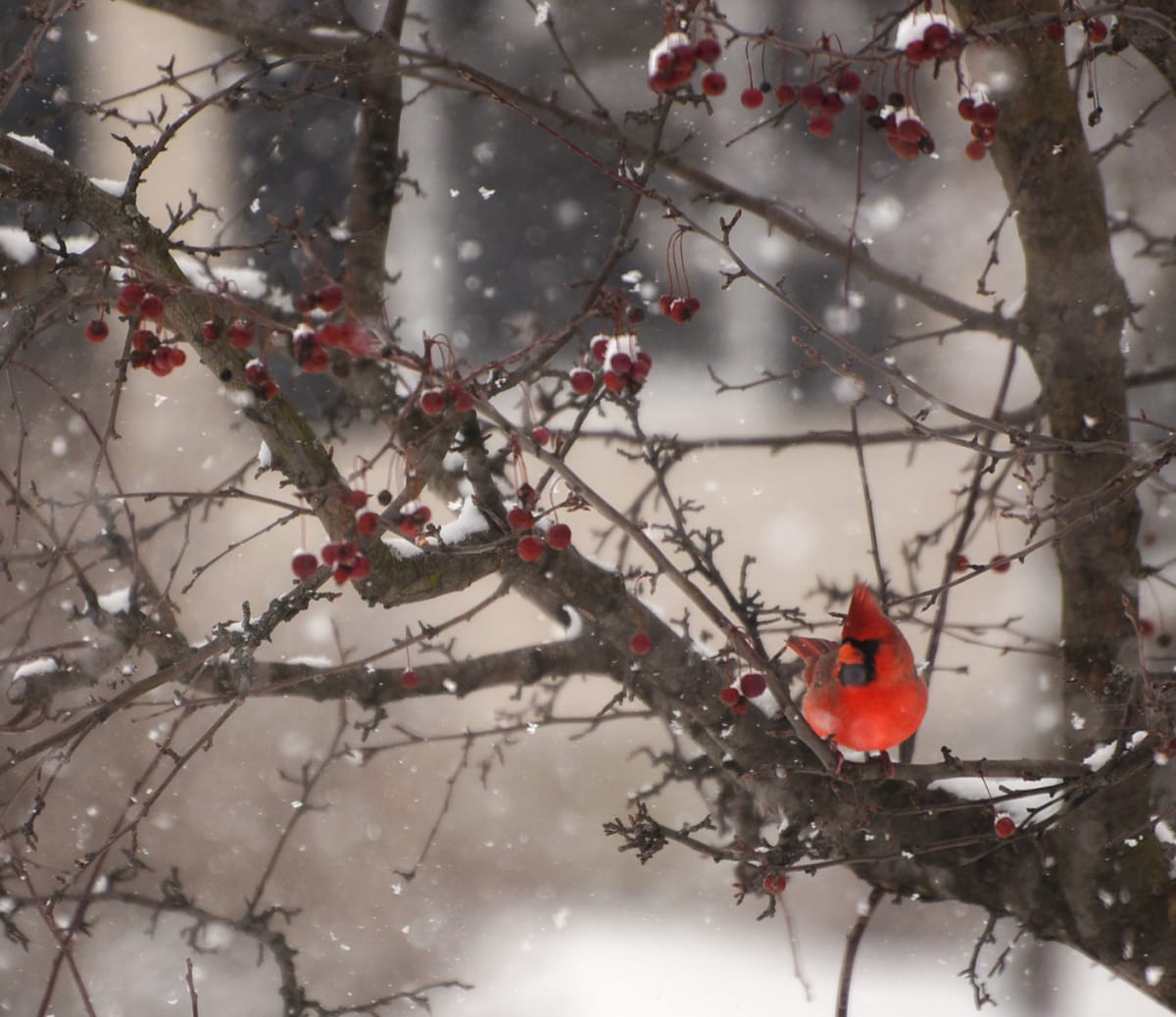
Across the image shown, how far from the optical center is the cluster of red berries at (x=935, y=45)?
3.19ft

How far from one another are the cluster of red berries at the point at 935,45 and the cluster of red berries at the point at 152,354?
766 mm

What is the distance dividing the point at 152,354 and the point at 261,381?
0.13 m

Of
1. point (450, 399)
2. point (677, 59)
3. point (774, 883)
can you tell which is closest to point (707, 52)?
point (677, 59)

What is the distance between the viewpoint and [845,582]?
9.21ft

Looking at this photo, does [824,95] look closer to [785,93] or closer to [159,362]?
[785,93]

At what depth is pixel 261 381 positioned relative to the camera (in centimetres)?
105

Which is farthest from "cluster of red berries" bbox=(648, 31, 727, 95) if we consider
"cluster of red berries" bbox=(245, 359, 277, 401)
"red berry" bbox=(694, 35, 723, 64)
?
"cluster of red berries" bbox=(245, 359, 277, 401)

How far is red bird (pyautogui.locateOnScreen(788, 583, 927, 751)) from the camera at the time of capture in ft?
4.19

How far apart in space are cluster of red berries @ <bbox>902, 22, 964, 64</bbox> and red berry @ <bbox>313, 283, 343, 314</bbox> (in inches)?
22.0

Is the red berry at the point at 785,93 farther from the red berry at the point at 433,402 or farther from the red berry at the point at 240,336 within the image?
the red berry at the point at 240,336

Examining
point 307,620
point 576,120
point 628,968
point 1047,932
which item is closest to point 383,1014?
point 628,968

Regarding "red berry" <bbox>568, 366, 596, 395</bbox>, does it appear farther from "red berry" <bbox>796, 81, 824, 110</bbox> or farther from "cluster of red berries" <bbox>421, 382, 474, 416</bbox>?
"red berry" <bbox>796, 81, 824, 110</bbox>

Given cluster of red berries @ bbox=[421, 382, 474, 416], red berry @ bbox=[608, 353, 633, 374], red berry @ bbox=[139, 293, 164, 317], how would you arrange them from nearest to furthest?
cluster of red berries @ bbox=[421, 382, 474, 416]
red berry @ bbox=[608, 353, 633, 374]
red berry @ bbox=[139, 293, 164, 317]

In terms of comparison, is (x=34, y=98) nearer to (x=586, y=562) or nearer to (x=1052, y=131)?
(x=586, y=562)
